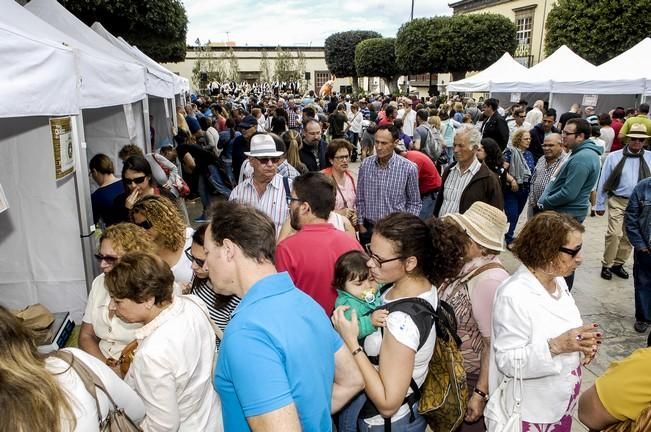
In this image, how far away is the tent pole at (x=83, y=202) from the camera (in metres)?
3.73

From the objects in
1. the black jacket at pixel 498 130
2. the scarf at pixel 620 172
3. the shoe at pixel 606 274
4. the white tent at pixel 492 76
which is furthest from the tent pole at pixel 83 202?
the white tent at pixel 492 76

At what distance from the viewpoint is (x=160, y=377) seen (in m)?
1.75

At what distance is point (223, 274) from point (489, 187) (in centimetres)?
351

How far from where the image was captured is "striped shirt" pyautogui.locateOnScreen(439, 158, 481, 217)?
4570 millimetres

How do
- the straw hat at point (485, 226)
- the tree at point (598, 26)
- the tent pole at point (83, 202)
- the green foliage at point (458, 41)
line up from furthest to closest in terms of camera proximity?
the green foliage at point (458, 41)
the tree at point (598, 26)
the tent pole at point (83, 202)
the straw hat at point (485, 226)

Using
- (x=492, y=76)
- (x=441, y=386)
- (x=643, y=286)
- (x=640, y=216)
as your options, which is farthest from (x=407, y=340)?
(x=492, y=76)

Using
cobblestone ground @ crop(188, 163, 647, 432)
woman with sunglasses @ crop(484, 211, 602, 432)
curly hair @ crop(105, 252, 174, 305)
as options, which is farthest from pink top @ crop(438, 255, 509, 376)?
cobblestone ground @ crop(188, 163, 647, 432)

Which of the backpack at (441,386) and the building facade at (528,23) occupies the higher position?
the building facade at (528,23)

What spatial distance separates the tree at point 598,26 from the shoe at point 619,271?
23.0 m

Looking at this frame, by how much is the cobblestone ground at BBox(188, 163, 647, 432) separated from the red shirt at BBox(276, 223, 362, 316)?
7.41 feet

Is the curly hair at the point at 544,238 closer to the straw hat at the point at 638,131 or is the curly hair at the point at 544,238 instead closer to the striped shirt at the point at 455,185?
the striped shirt at the point at 455,185

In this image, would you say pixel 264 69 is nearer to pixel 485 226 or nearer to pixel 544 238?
pixel 485 226

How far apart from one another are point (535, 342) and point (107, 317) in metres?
2.16

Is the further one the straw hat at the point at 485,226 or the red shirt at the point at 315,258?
the red shirt at the point at 315,258
